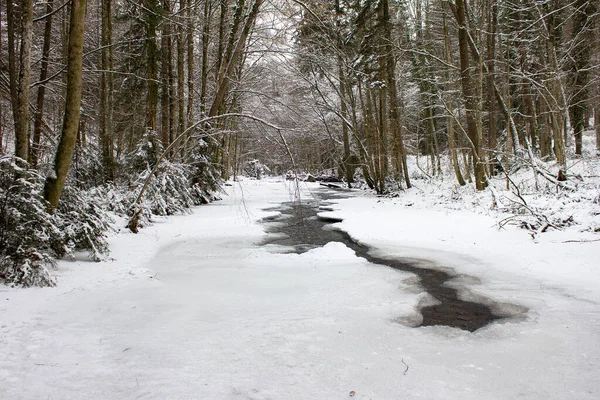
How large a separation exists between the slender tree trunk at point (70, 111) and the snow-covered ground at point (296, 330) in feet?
3.53

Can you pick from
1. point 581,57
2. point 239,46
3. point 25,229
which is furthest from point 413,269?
point 581,57

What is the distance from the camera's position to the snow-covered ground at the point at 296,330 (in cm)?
237

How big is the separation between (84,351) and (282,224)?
7.37 meters

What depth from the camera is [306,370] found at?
2566 millimetres

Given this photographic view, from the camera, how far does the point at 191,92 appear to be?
13812mm

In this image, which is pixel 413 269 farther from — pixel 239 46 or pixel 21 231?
pixel 239 46

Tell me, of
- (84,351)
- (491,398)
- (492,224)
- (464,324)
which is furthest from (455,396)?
(492,224)

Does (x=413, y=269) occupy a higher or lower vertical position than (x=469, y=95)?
lower

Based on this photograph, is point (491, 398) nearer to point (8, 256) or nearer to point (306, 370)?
point (306, 370)

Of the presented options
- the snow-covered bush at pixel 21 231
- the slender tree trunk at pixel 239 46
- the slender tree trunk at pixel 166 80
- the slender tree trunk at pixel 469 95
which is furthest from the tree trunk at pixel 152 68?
the slender tree trunk at pixel 469 95

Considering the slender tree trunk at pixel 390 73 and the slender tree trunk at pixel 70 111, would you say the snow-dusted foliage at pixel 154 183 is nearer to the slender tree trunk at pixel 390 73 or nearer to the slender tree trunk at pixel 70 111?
the slender tree trunk at pixel 70 111

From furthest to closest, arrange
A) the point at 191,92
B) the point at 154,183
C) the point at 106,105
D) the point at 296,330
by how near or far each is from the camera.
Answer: the point at 191,92 → the point at 106,105 → the point at 154,183 → the point at 296,330

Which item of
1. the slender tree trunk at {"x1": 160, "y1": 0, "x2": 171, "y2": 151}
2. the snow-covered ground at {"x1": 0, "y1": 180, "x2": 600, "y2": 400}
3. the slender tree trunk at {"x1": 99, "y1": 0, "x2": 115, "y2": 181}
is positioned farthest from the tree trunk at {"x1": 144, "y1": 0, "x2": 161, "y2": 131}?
the snow-covered ground at {"x1": 0, "y1": 180, "x2": 600, "y2": 400}

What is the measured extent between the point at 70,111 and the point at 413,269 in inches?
210
